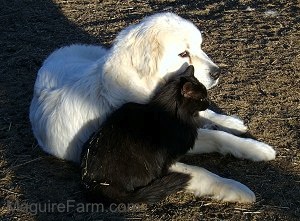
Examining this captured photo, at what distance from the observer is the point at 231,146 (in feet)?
13.9

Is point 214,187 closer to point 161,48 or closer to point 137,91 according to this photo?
point 137,91

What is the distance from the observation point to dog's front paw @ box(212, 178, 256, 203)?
3.70 meters

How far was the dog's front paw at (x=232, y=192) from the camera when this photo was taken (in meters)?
3.70

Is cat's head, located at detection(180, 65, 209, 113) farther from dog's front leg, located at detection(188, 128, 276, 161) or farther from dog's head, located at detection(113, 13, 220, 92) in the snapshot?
dog's front leg, located at detection(188, 128, 276, 161)

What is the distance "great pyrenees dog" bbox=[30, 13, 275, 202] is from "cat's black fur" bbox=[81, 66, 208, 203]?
0.52 ft

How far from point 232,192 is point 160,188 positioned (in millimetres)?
461

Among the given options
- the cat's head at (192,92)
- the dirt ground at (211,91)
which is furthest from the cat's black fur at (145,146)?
the dirt ground at (211,91)

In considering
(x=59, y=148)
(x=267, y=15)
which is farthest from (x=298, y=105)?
(x=267, y=15)

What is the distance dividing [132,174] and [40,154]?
1.05 m

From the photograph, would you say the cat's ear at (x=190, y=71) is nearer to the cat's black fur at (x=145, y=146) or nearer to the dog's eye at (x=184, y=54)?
the cat's black fur at (x=145, y=146)

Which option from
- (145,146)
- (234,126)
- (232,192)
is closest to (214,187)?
(232,192)

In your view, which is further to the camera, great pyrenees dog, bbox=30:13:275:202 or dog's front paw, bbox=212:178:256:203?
great pyrenees dog, bbox=30:13:275:202

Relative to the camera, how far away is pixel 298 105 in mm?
4984

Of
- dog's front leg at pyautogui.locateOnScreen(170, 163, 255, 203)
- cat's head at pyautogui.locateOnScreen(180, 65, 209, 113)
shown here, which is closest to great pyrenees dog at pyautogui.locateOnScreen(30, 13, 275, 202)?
dog's front leg at pyautogui.locateOnScreen(170, 163, 255, 203)
